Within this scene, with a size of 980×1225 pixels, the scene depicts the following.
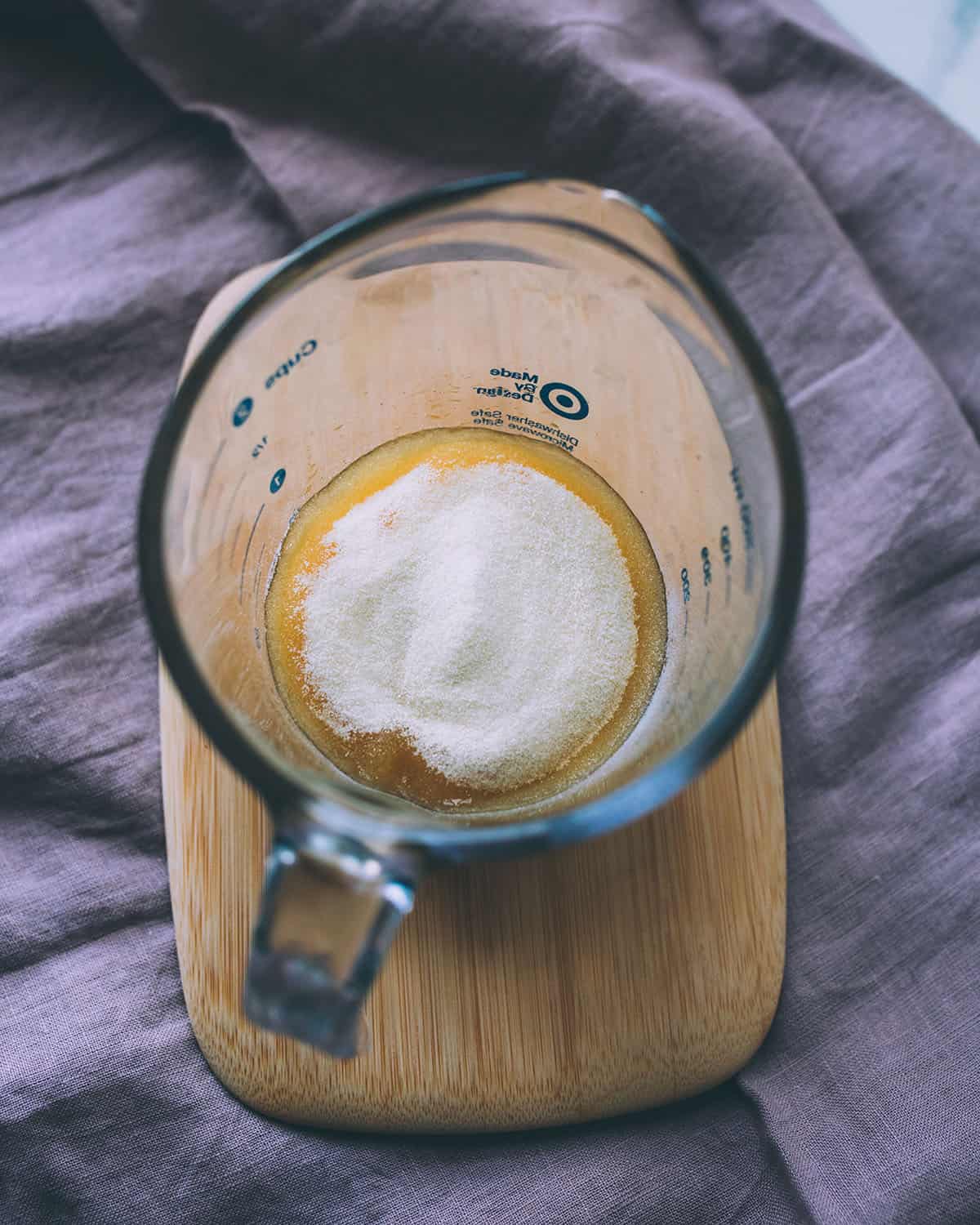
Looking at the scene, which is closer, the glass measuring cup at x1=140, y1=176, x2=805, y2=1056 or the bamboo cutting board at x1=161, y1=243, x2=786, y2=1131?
the glass measuring cup at x1=140, y1=176, x2=805, y2=1056

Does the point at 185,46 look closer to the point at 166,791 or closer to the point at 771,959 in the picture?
the point at 166,791

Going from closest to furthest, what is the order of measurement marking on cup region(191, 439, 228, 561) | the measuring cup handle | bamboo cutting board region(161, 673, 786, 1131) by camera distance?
1. the measuring cup handle
2. measurement marking on cup region(191, 439, 228, 561)
3. bamboo cutting board region(161, 673, 786, 1131)

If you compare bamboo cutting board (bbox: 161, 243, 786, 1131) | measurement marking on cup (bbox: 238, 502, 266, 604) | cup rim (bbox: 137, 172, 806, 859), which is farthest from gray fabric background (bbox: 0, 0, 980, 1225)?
cup rim (bbox: 137, 172, 806, 859)

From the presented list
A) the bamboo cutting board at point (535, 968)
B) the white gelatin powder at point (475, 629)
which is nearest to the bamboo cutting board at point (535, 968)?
the bamboo cutting board at point (535, 968)

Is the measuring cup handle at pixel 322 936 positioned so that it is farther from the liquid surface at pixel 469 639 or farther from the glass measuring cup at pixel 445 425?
the liquid surface at pixel 469 639

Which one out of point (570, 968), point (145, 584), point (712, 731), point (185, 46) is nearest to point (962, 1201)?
point (570, 968)

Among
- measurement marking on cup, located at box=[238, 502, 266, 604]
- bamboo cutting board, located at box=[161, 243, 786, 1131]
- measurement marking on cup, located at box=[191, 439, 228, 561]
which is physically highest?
measurement marking on cup, located at box=[191, 439, 228, 561]

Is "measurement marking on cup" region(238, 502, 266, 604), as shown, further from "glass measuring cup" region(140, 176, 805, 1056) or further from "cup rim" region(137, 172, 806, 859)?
"cup rim" region(137, 172, 806, 859)

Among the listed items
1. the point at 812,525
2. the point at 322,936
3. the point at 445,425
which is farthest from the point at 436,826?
the point at 812,525

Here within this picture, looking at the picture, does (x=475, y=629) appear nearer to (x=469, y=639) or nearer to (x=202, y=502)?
(x=469, y=639)
